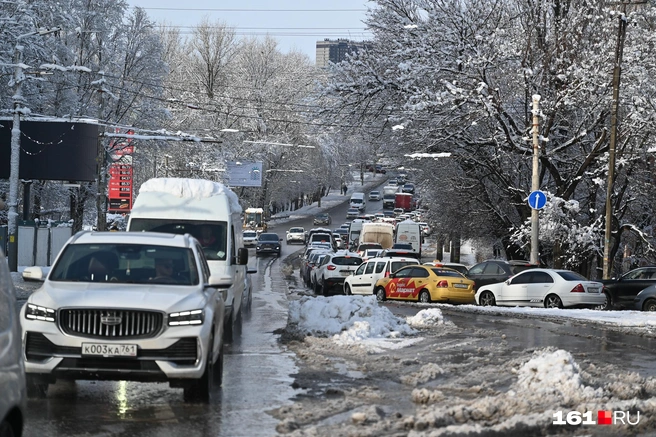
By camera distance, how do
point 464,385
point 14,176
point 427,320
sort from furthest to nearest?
point 14,176 < point 427,320 < point 464,385

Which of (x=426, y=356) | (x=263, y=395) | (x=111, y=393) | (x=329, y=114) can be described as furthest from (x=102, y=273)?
(x=329, y=114)

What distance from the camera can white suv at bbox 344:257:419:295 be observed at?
115 ft

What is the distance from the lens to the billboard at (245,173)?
77.7 metres

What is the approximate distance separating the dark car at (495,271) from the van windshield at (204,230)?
17.0m

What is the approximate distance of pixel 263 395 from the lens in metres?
10.8

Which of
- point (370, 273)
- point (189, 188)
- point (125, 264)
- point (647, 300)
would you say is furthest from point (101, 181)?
point (125, 264)

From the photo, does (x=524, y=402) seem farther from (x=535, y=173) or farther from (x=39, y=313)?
(x=535, y=173)

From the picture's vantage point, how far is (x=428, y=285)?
31656 mm

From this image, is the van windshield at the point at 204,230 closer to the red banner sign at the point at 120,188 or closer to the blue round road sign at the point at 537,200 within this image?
the blue round road sign at the point at 537,200

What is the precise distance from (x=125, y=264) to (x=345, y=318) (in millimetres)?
6791

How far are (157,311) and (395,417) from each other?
8.02ft

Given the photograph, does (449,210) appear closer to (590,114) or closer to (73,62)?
(590,114)
